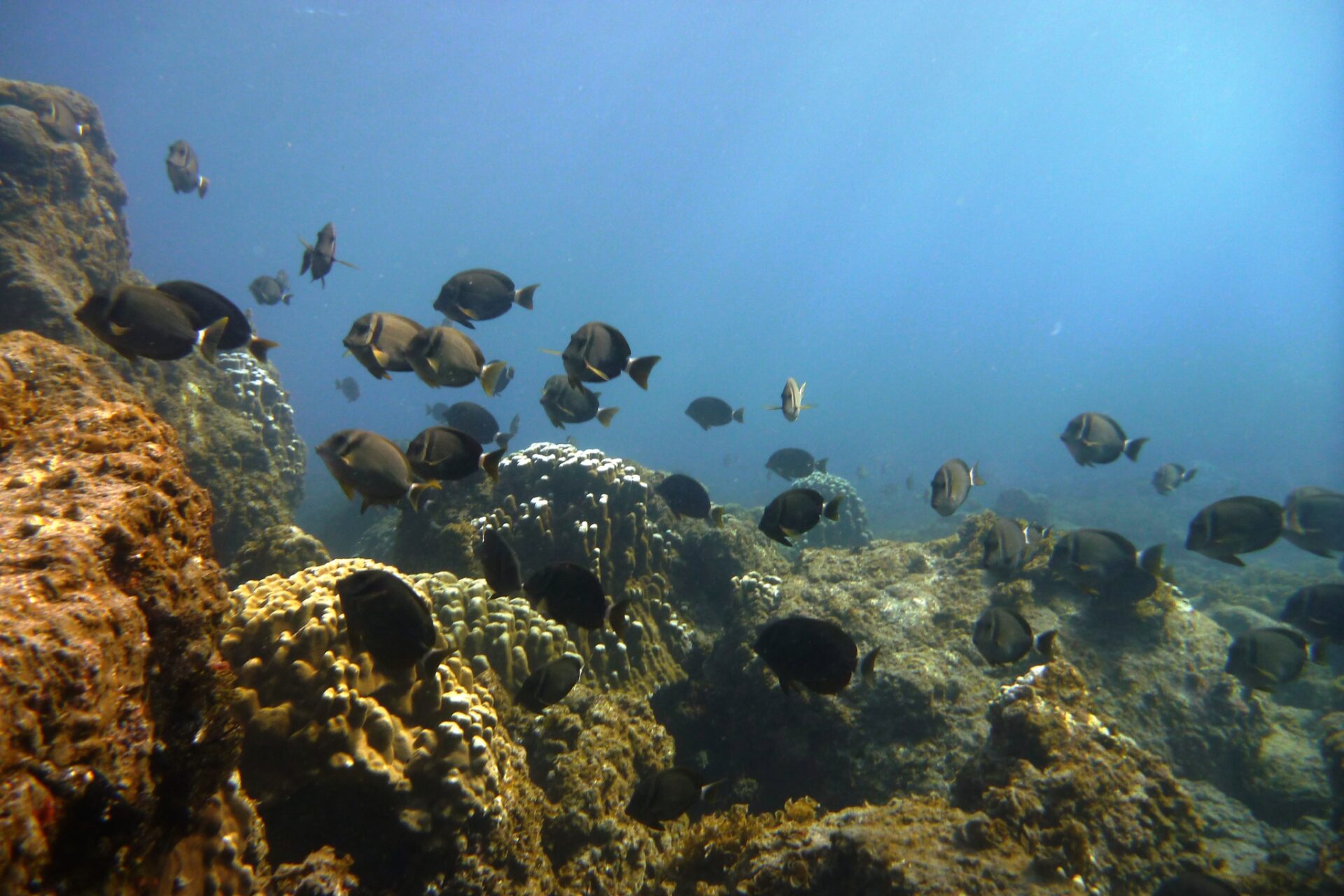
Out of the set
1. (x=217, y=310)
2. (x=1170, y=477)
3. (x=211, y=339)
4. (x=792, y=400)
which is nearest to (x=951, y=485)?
(x=792, y=400)

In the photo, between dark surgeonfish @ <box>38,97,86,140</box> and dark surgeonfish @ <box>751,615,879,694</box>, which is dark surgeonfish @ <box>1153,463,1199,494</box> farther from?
dark surgeonfish @ <box>38,97,86,140</box>

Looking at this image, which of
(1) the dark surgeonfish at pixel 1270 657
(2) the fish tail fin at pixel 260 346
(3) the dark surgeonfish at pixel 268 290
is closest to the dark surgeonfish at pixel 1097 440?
(1) the dark surgeonfish at pixel 1270 657

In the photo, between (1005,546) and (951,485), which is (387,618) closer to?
(951,485)

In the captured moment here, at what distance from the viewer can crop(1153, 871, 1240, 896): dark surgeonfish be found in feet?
10.6

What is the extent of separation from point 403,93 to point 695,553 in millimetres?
85023

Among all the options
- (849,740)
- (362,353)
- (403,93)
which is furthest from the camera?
(403,93)

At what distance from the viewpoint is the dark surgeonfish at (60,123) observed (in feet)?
30.1

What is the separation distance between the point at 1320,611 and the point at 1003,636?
4396 millimetres

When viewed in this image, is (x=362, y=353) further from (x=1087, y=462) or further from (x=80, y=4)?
(x=80, y=4)

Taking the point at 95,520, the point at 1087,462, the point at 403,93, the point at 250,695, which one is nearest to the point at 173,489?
the point at 95,520

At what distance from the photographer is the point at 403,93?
70.4 meters

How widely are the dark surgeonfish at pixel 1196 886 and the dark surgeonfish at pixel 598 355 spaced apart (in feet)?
14.9

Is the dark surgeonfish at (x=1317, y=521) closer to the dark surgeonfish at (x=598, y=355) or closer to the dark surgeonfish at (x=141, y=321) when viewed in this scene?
the dark surgeonfish at (x=598, y=355)

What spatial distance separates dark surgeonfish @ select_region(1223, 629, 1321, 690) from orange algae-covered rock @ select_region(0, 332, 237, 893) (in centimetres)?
844
